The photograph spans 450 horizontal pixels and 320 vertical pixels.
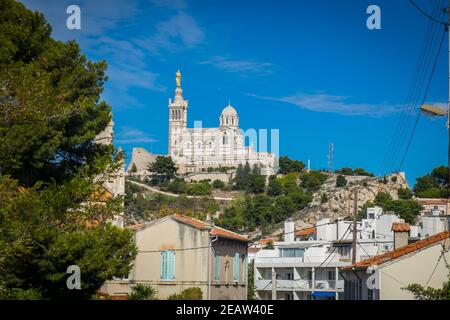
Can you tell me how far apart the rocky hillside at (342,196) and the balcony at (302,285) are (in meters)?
61.0

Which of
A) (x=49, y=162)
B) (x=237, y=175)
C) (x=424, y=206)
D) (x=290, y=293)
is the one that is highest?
(x=237, y=175)

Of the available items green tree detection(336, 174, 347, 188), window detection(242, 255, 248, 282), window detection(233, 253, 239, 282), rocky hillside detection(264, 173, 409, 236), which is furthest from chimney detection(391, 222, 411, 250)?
green tree detection(336, 174, 347, 188)

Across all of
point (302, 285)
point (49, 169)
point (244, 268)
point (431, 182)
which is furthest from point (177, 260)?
point (431, 182)

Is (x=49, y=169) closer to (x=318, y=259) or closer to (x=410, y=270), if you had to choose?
(x=410, y=270)

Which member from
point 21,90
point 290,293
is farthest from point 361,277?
point 290,293

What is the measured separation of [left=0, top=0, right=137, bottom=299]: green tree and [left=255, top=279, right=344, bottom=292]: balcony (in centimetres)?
3289

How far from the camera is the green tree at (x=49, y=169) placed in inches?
708

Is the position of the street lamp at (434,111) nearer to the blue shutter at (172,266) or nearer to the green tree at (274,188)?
the blue shutter at (172,266)

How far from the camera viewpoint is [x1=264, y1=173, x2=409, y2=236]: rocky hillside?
5305 inches

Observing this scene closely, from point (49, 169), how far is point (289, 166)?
165m

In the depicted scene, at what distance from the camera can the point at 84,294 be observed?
21.8 metres

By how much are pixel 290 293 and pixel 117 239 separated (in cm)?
4188
